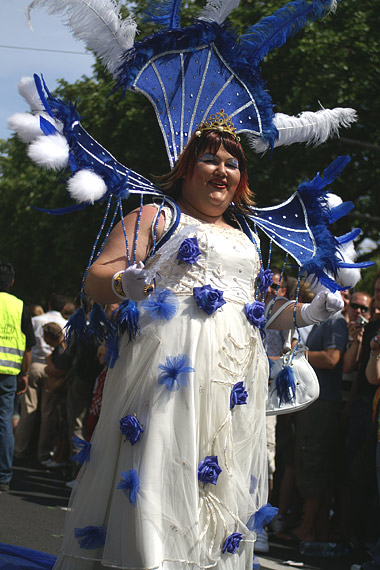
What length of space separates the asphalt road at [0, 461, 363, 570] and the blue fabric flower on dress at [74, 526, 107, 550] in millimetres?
1865

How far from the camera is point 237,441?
3.30 m

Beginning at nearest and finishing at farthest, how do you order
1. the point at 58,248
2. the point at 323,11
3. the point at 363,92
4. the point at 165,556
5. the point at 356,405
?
the point at 165,556
the point at 323,11
the point at 356,405
the point at 363,92
the point at 58,248

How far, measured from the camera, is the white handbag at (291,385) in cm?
375

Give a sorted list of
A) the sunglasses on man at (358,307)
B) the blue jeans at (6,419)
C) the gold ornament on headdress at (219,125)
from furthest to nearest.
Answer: the blue jeans at (6,419) → the sunglasses on man at (358,307) → the gold ornament on headdress at (219,125)

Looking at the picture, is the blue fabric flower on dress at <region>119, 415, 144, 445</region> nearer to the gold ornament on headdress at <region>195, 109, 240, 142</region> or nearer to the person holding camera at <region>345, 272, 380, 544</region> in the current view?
the gold ornament on headdress at <region>195, 109, 240, 142</region>

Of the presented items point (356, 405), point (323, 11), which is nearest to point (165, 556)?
point (323, 11)

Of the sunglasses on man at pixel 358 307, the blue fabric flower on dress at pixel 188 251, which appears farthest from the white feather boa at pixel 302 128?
the sunglasses on man at pixel 358 307

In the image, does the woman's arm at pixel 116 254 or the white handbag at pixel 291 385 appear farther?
the white handbag at pixel 291 385

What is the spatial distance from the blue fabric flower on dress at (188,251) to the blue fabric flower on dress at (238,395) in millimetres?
558

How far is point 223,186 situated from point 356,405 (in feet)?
9.74

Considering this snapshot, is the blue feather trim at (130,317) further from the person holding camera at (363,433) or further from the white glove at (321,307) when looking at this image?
the person holding camera at (363,433)

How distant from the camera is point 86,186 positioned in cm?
317

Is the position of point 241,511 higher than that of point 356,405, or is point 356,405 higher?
point 356,405

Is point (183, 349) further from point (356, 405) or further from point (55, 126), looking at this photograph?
point (356, 405)
